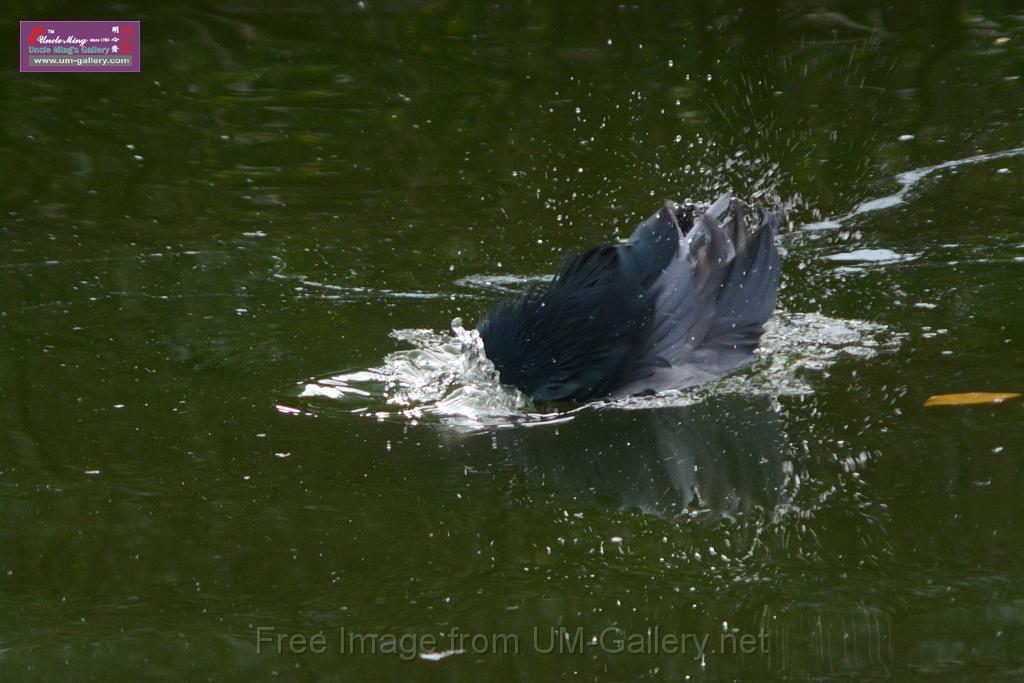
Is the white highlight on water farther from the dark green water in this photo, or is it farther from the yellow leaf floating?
the yellow leaf floating

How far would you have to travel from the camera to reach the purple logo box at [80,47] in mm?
7418

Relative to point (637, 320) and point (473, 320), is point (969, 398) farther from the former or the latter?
point (473, 320)

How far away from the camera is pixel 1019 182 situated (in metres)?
5.82

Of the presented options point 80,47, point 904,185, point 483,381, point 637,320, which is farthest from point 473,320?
point 80,47

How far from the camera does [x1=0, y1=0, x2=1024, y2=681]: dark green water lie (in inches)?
113

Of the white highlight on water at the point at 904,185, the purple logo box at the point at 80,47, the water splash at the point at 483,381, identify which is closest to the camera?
the water splash at the point at 483,381

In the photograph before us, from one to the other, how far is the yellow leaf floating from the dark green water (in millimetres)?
59

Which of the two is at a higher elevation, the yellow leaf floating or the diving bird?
the diving bird

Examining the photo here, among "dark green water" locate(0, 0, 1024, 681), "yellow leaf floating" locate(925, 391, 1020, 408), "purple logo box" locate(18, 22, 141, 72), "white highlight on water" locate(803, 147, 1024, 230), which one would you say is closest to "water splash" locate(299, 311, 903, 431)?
"dark green water" locate(0, 0, 1024, 681)

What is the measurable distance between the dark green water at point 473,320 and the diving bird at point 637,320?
0.35ft

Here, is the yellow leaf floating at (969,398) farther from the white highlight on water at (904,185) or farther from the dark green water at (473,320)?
the white highlight on water at (904,185)

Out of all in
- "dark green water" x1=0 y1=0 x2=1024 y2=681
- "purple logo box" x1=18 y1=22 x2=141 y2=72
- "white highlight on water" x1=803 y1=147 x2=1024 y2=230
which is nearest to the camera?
"dark green water" x1=0 y1=0 x2=1024 y2=681

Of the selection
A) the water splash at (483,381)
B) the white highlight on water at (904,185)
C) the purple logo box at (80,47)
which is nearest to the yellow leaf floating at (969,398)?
the water splash at (483,381)

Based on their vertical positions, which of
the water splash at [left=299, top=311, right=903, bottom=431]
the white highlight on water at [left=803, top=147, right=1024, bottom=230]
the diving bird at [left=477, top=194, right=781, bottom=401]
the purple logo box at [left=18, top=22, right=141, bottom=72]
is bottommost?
the water splash at [left=299, top=311, right=903, bottom=431]
